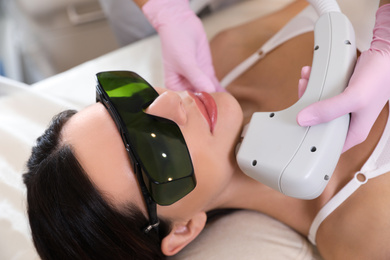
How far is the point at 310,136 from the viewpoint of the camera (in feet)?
2.28

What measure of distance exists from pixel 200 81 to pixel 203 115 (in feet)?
0.77

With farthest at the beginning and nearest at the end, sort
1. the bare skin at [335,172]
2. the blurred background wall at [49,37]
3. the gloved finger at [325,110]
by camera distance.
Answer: the blurred background wall at [49,37]
the bare skin at [335,172]
the gloved finger at [325,110]

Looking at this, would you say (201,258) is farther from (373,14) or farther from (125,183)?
(373,14)

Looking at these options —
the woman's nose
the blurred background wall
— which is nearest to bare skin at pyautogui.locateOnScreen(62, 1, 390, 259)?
the woman's nose

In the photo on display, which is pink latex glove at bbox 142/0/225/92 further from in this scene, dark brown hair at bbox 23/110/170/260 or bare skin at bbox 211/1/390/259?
dark brown hair at bbox 23/110/170/260

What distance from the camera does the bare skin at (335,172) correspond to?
79cm

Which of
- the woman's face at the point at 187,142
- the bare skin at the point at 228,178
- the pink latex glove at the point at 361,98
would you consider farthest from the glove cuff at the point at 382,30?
the woman's face at the point at 187,142

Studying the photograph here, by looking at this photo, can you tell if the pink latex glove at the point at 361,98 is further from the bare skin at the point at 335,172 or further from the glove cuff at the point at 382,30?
the bare skin at the point at 335,172

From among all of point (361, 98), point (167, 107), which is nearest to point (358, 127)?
point (361, 98)

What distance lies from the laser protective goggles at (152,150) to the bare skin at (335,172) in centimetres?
27

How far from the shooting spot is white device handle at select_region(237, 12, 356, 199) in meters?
0.68

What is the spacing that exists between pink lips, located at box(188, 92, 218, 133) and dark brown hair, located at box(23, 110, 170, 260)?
0.25 metres

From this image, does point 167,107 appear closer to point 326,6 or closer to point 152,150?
point 152,150

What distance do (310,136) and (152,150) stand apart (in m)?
0.30
